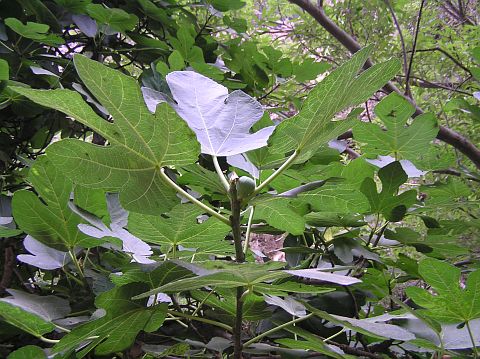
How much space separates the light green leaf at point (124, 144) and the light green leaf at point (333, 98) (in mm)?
93

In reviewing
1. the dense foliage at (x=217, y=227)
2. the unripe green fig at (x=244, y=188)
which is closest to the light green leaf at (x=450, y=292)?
the dense foliage at (x=217, y=227)

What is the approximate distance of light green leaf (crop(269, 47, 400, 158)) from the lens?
37 centimetres

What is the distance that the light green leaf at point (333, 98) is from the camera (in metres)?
0.37

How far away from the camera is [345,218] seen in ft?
2.13

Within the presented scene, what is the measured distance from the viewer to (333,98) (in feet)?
1.26

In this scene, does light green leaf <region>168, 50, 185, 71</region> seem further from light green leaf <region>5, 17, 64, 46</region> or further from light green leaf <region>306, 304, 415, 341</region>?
light green leaf <region>306, 304, 415, 341</region>

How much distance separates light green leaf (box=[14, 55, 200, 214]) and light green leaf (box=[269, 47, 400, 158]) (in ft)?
0.31

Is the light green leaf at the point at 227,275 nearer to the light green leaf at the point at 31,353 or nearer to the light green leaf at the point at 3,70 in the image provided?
the light green leaf at the point at 31,353

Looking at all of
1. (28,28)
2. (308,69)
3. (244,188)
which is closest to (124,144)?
(244,188)

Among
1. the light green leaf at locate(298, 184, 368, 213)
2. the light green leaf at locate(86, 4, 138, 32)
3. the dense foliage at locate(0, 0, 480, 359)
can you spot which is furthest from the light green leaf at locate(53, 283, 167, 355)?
the light green leaf at locate(86, 4, 138, 32)

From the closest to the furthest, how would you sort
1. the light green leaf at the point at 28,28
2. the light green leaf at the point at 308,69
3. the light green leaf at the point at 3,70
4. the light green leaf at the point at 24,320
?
the light green leaf at the point at 24,320
the light green leaf at the point at 3,70
the light green leaf at the point at 28,28
the light green leaf at the point at 308,69

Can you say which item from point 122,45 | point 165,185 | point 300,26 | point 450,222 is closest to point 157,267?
point 165,185

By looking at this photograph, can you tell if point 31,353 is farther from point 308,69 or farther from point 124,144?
point 308,69

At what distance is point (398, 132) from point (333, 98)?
354 mm
